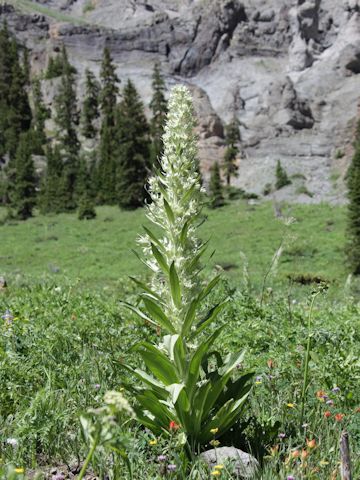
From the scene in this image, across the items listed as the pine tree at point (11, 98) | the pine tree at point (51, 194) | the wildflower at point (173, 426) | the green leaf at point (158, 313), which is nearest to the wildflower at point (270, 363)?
the wildflower at point (173, 426)

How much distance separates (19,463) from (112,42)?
Result: 16052cm

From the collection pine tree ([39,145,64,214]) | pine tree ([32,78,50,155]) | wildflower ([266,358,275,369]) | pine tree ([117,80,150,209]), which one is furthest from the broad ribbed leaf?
pine tree ([32,78,50,155])

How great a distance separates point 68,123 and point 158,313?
104886 mm

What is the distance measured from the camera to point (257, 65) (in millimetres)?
145125

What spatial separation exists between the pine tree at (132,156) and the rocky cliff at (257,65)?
31607 millimetres

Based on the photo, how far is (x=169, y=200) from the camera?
12.8 feet

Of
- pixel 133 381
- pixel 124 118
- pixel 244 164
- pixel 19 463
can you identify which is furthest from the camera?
pixel 244 164

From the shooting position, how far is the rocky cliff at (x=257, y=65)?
103 metres

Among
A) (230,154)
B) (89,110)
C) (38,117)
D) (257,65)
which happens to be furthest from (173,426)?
(257,65)

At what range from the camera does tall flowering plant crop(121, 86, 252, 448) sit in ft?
12.2

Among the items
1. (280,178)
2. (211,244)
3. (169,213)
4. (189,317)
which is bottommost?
(280,178)

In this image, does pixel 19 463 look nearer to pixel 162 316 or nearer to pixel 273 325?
pixel 162 316

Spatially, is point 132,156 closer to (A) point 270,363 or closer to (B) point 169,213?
(A) point 270,363

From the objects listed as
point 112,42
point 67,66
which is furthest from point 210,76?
point 67,66
